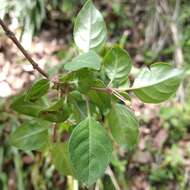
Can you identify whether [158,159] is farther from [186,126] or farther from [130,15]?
Answer: [130,15]

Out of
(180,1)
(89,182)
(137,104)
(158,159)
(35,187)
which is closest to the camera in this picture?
(89,182)

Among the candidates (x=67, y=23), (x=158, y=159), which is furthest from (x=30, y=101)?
(x=67, y=23)

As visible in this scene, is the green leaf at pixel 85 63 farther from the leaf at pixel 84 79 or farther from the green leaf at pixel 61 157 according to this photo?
the green leaf at pixel 61 157

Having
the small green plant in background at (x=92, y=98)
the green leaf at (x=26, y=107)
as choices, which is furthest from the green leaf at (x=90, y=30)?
the green leaf at (x=26, y=107)

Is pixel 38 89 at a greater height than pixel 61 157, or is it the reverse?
pixel 38 89

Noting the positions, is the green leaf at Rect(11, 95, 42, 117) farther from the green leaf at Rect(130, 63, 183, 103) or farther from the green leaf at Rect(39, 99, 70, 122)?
the green leaf at Rect(130, 63, 183, 103)

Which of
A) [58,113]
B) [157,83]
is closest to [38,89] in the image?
[58,113]

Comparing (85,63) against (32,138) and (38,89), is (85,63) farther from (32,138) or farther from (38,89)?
(32,138)
